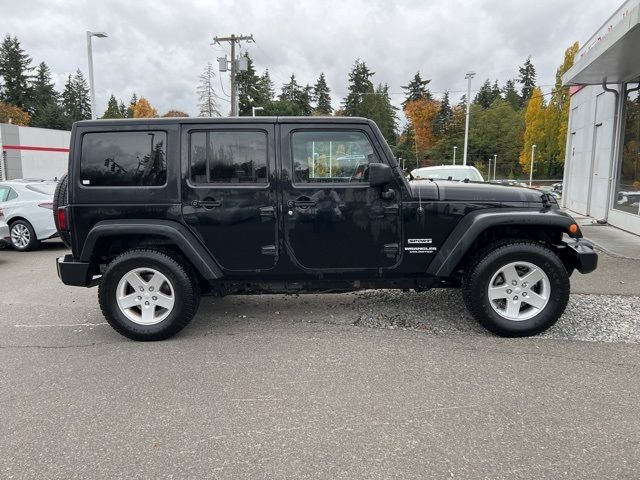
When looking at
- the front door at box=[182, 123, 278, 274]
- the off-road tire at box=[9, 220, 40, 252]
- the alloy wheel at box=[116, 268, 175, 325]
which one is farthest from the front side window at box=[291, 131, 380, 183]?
the off-road tire at box=[9, 220, 40, 252]

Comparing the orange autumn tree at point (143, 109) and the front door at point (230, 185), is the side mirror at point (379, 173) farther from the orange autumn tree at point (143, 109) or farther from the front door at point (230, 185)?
the orange autumn tree at point (143, 109)

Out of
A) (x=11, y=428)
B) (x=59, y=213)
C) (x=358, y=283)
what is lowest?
(x=11, y=428)

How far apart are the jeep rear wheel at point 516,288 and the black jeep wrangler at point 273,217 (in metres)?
0.01

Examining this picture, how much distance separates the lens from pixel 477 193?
14.3ft

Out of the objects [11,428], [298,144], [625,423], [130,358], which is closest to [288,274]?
[298,144]

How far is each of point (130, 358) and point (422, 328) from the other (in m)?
→ 2.64

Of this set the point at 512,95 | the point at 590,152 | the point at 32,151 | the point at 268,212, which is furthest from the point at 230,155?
the point at 512,95

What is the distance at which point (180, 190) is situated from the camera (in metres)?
4.25

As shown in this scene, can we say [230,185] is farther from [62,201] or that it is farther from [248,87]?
[248,87]

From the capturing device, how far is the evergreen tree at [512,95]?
9506 cm

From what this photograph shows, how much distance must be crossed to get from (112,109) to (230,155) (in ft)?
333

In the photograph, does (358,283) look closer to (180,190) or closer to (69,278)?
(180,190)

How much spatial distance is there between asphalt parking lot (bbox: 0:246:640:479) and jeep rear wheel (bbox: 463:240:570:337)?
0.58 ft

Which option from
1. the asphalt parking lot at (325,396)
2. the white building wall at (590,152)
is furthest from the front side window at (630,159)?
the asphalt parking lot at (325,396)
